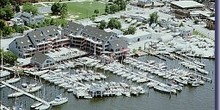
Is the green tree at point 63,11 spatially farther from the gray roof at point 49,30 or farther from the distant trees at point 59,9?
the gray roof at point 49,30

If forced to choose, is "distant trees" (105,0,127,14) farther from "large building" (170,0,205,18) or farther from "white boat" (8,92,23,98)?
"white boat" (8,92,23,98)

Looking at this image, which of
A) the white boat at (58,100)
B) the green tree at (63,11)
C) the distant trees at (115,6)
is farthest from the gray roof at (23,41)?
the distant trees at (115,6)

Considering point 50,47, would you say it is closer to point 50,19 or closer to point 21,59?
point 21,59

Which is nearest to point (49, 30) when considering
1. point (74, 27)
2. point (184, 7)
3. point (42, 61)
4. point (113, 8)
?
point (74, 27)

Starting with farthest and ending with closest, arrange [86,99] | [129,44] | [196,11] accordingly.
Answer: [196,11] < [129,44] < [86,99]

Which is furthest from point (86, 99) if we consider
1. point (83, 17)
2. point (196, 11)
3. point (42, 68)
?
point (196, 11)

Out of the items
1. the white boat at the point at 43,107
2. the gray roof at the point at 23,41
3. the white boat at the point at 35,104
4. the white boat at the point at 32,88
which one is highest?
the gray roof at the point at 23,41
